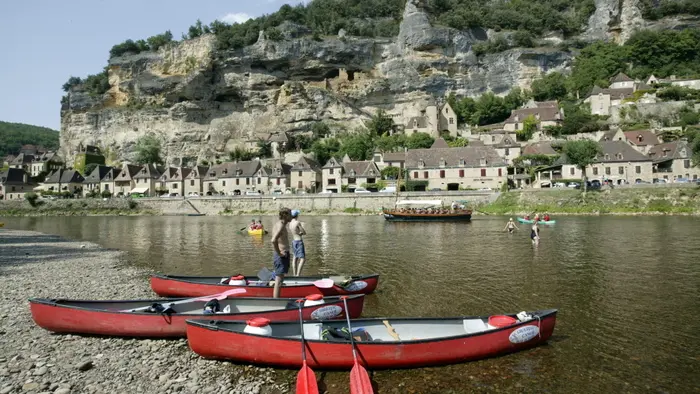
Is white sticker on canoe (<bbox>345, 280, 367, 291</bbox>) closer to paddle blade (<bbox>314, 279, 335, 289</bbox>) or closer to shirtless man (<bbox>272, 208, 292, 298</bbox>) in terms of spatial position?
paddle blade (<bbox>314, 279, 335, 289</bbox>)

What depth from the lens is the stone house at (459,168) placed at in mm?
56500

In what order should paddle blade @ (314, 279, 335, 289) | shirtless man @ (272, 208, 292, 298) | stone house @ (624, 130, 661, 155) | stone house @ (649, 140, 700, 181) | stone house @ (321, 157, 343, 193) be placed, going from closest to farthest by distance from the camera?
shirtless man @ (272, 208, 292, 298), paddle blade @ (314, 279, 335, 289), stone house @ (649, 140, 700, 181), stone house @ (624, 130, 661, 155), stone house @ (321, 157, 343, 193)

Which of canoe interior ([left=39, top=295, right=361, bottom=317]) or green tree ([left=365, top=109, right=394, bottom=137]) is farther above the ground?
green tree ([left=365, top=109, right=394, bottom=137])

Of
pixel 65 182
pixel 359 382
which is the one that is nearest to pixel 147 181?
pixel 65 182

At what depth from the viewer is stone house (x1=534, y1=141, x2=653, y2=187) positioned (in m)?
53.9

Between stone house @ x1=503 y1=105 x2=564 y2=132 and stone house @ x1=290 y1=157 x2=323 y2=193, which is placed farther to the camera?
stone house @ x1=503 y1=105 x2=564 y2=132

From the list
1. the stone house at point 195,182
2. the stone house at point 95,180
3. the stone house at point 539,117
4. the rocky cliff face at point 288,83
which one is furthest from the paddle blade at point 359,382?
the stone house at point 95,180

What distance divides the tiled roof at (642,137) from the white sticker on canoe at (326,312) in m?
70.4

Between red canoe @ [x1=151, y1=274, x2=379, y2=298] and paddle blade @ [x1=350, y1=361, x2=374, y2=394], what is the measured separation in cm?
496

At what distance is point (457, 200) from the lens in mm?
51500

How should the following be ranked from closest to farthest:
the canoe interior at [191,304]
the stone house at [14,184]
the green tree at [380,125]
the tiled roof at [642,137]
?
the canoe interior at [191,304] < the tiled roof at [642,137] < the stone house at [14,184] < the green tree at [380,125]

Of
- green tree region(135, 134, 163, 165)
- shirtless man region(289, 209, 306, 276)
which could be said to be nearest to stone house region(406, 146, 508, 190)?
shirtless man region(289, 209, 306, 276)

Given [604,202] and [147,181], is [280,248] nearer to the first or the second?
[604,202]

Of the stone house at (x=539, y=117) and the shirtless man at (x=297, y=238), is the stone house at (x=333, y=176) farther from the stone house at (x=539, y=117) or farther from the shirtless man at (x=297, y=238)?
the shirtless man at (x=297, y=238)
